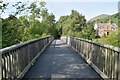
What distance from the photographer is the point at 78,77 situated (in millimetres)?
7102

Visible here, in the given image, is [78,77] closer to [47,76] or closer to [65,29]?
[47,76]

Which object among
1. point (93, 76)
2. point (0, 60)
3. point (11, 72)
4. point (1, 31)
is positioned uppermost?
point (1, 31)

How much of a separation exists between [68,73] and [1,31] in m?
2.48

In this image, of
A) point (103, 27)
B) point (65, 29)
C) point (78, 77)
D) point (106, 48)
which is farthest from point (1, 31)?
point (103, 27)

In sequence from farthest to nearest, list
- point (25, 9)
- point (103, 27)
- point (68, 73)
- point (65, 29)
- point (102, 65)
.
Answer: point (103, 27) → point (65, 29) → point (25, 9) → point (68, 73) → point (102, 65)

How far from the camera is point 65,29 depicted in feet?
238

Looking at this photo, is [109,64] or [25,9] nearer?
[109,64]

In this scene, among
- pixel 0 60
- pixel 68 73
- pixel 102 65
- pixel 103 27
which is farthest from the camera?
pixel 103 27

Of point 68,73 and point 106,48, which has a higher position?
point 106,48

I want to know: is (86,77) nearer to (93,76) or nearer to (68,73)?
(93,76)

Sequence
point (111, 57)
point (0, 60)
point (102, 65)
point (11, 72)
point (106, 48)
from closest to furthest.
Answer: point (0, 60) → point (11, 72) → point (111, 57) → point (106, 48) → point (102, 65)

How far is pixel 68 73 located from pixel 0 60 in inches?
138

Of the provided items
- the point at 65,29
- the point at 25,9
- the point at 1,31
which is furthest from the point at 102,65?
the point at 65,29


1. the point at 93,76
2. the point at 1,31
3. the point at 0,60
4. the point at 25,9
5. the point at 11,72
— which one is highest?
the point at 25,9
